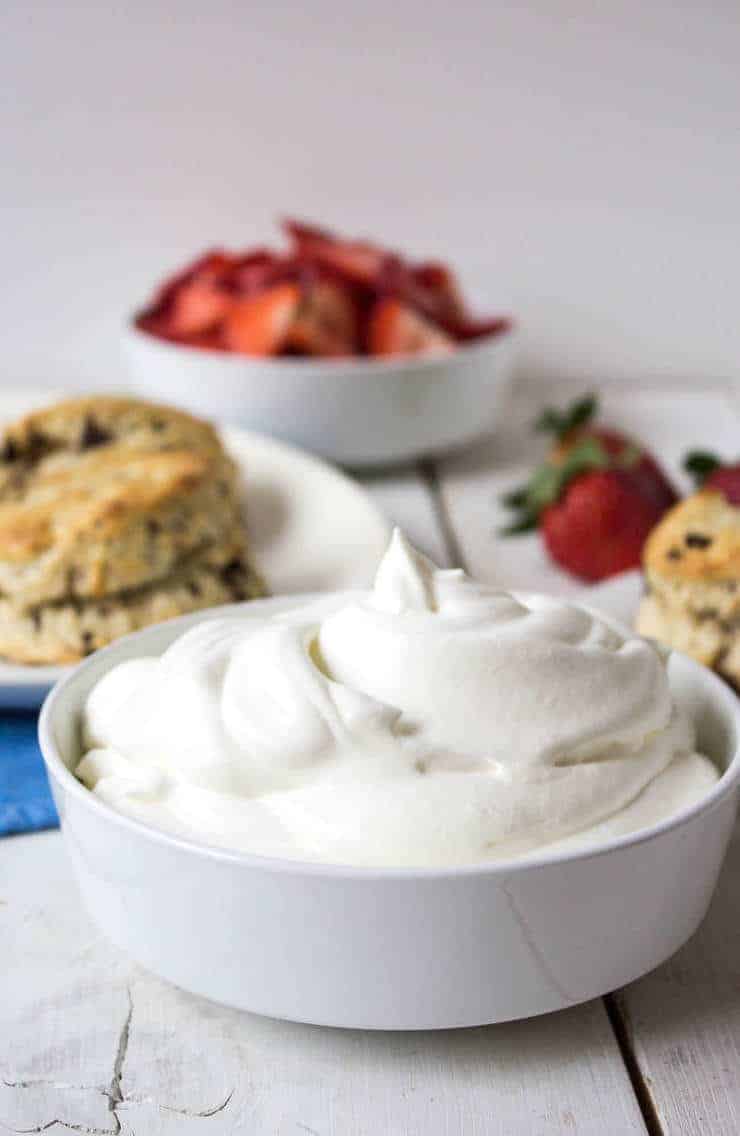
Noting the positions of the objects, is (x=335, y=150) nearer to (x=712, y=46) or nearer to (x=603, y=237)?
(x=603, y=237)

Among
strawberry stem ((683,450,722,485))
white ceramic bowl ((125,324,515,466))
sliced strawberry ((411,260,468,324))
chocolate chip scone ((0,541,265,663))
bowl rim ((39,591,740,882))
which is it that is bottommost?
white ceramic bowl ((125,324,515,466))

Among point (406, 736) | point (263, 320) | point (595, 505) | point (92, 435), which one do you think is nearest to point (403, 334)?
point (263, 320)

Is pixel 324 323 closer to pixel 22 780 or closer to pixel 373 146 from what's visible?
pixel 373 146

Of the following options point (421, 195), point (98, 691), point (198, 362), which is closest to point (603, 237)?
point (421, 195)

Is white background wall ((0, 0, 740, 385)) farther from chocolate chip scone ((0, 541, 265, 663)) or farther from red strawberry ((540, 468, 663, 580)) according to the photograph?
chocolate chip scone ((0, 541, 265, 663))

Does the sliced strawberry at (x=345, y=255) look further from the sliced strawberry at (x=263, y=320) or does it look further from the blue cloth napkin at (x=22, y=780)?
the blue cloth napkin at (x=22, y=780)

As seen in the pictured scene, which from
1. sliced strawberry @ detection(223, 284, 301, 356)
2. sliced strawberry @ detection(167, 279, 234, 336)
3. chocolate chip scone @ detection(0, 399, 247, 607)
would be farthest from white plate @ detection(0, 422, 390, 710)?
sliced strawberry @ detection(167, 279, 234, 336)

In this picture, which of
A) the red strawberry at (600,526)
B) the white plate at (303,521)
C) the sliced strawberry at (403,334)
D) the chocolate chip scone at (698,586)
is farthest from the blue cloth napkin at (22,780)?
the sliced strawberry at (403,334)

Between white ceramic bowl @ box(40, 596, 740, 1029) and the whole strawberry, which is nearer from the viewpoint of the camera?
white ceramic bowl @ box(40, 596, 740, 1029)
